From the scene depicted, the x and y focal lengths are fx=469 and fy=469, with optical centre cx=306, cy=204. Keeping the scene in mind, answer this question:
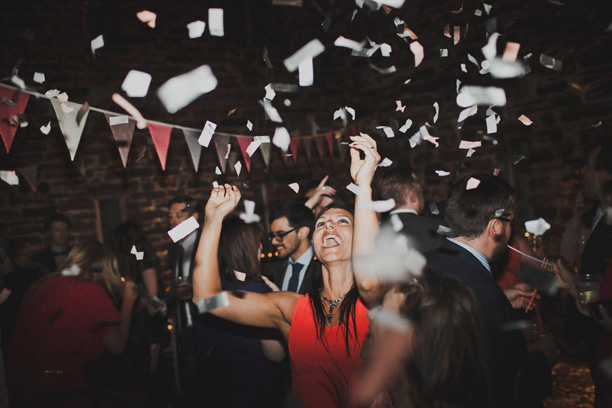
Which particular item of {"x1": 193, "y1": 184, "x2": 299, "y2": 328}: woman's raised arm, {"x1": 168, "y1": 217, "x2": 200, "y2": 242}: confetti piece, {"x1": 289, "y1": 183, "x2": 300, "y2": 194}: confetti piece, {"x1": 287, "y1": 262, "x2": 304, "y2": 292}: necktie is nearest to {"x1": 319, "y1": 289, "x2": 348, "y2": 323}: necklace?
{"x1": 193, "y1": 184, "x2": 299, "y2": 328}: woman's raised arm

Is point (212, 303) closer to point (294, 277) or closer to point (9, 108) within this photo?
point (294, 277)

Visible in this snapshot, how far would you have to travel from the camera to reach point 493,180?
80.2 inches

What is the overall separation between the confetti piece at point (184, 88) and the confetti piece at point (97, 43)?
834 millimetres

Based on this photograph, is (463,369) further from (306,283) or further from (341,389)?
(306,283)

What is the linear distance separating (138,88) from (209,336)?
4574mm

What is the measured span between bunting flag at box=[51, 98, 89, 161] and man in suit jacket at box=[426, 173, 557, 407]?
92.4 inches

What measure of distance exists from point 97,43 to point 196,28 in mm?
1256

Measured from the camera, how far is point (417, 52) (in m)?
5.60

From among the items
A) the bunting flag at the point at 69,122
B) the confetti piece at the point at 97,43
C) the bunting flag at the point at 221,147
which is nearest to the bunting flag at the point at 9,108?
the bunting flag at the point at 69,122

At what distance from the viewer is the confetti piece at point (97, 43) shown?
535 cm

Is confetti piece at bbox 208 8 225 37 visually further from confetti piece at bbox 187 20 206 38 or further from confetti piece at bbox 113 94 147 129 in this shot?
confetti piece at bbox 113 94 147 129

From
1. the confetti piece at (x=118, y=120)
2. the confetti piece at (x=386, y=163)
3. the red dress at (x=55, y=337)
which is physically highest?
the confetti piece at (x=118, y=120)

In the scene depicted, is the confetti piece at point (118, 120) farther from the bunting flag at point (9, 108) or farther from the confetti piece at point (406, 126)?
the confetti piece at point (406, 126)

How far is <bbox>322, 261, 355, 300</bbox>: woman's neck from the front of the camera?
6.41ft
